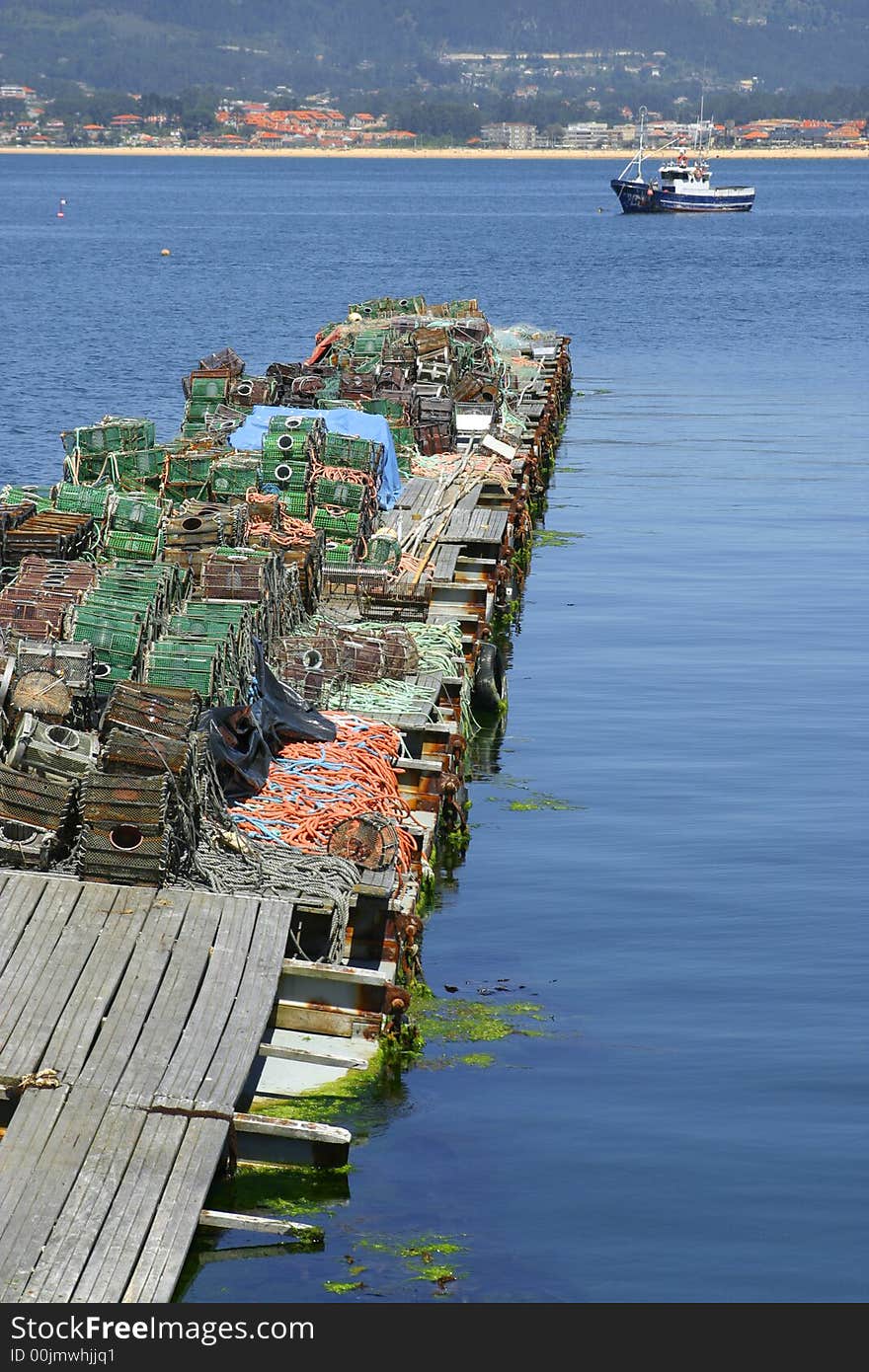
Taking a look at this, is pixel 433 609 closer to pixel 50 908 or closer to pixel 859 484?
pixel 50 908

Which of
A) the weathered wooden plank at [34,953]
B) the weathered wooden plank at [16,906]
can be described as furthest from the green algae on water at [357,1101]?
the weathered wooden plank at [16,906]

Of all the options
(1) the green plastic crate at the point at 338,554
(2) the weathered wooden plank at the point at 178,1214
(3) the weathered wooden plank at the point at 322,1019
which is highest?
(1) the green plastic crate at the point at 338,554

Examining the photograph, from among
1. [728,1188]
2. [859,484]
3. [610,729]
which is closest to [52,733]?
[728,1188]

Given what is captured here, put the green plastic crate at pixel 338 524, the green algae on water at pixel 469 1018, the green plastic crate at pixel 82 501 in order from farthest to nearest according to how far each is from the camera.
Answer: the green plastic crate at pixel 338 524 < the green plastic crate at pixel 82 501 < the green algae on water at pixel 469 1018

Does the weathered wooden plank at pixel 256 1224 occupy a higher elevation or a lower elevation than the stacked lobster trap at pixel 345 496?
lower

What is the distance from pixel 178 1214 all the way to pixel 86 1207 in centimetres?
50

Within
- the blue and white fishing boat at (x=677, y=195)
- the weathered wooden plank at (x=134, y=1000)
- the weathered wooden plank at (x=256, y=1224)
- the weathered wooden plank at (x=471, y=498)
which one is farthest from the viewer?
the blue and white fishing boat at (x=677, y=195)

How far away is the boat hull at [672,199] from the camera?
532 ft

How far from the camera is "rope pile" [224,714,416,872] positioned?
50.6ft

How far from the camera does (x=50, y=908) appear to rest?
→ 13.4 m

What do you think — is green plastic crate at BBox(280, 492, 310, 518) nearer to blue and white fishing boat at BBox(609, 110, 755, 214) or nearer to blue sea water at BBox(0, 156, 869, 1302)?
blue sea water at BBox(0, 156, 869, 1302)

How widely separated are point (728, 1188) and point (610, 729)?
1024 centimetres

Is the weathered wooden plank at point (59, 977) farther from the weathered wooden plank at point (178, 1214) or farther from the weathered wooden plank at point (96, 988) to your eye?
the weathered wooden plank at point (178, 1214)

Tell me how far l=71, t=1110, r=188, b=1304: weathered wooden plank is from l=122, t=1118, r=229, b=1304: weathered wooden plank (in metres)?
0.04
